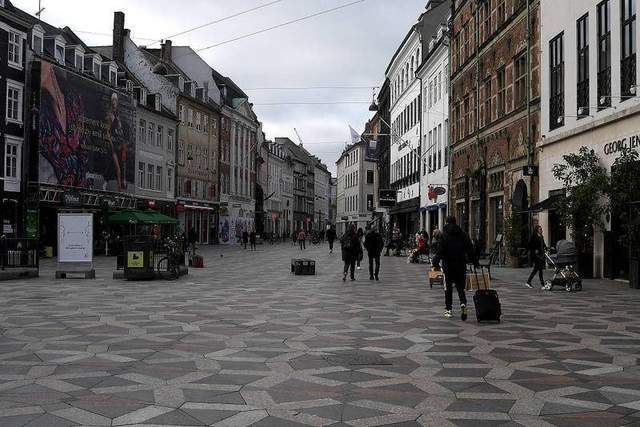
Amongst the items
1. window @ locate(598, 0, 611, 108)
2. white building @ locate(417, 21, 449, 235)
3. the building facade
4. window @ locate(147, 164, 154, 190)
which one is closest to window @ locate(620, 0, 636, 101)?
window @ locate(598, 0, 611, 108)

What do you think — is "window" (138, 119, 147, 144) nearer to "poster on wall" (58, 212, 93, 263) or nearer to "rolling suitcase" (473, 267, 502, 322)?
"poster on wall" (58, 212, 93, 263)

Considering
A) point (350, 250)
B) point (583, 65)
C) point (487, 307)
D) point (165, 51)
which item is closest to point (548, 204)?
point (583, 65)

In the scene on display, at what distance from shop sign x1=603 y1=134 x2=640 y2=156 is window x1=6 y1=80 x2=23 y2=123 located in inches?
1154

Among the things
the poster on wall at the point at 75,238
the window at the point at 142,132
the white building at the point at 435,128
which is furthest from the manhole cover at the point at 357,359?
the window at the point at 142,132

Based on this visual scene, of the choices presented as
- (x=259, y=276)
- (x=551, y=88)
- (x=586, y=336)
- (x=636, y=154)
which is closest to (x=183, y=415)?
(x=586, y=336)

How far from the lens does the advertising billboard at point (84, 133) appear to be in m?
38.4

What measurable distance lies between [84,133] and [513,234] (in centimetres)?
2675

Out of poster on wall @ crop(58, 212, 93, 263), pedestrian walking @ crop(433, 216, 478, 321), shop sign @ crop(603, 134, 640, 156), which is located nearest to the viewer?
pedestrian walking @ crop(433, 216, 478, 321)

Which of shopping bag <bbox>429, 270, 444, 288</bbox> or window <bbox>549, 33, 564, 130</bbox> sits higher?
window <bbox>549, 33, 564, 130</bbox>

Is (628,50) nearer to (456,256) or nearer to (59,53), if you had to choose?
(456,256)

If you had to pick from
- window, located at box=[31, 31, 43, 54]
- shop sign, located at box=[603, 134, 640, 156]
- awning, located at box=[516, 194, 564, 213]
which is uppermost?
window, located at box=[31, 31, 43, 54]

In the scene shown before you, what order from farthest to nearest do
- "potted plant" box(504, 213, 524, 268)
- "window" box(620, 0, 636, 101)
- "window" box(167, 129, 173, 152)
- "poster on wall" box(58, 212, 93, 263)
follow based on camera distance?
"window" box(167, 129, 173, 152)
"potted plant" box(504, 213, 524, 268)
"poster on wall" box(58, 212, 93, 263)
"window" box(620, 0, 636, 101)

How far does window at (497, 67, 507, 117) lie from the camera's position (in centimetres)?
3275

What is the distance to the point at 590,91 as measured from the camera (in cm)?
2270
